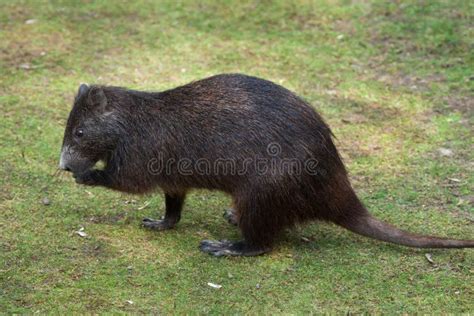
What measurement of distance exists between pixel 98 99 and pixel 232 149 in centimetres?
110

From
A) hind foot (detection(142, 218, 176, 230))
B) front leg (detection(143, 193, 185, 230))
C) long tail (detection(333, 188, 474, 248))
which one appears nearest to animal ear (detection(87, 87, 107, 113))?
front leg (detection(143, 193, 185, 230))

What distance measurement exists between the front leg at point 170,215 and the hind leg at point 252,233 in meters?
0.44

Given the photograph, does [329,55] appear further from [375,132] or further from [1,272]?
[1,272]

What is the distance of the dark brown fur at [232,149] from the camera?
5320 mm

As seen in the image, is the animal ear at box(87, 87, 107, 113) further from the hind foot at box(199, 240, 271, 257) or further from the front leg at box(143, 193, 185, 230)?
the hind foot at box(199, 240, 271, 257)

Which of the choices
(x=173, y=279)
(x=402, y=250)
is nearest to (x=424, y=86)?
(x=402, y=250)

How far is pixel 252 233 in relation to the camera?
541 centimetres

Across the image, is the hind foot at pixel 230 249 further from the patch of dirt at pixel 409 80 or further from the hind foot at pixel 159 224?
the patch of dirt at pixel 409 80

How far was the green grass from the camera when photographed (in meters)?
5.04

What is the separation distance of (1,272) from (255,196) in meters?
1.85

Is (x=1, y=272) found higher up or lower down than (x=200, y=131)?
lower down

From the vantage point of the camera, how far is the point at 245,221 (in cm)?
541

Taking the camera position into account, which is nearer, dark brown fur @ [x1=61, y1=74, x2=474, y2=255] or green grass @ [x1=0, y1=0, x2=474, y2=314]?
green grass @ [x1=0, y1=0, x2=474, y2=314]

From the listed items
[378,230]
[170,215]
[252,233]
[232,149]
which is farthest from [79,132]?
[378,230]
